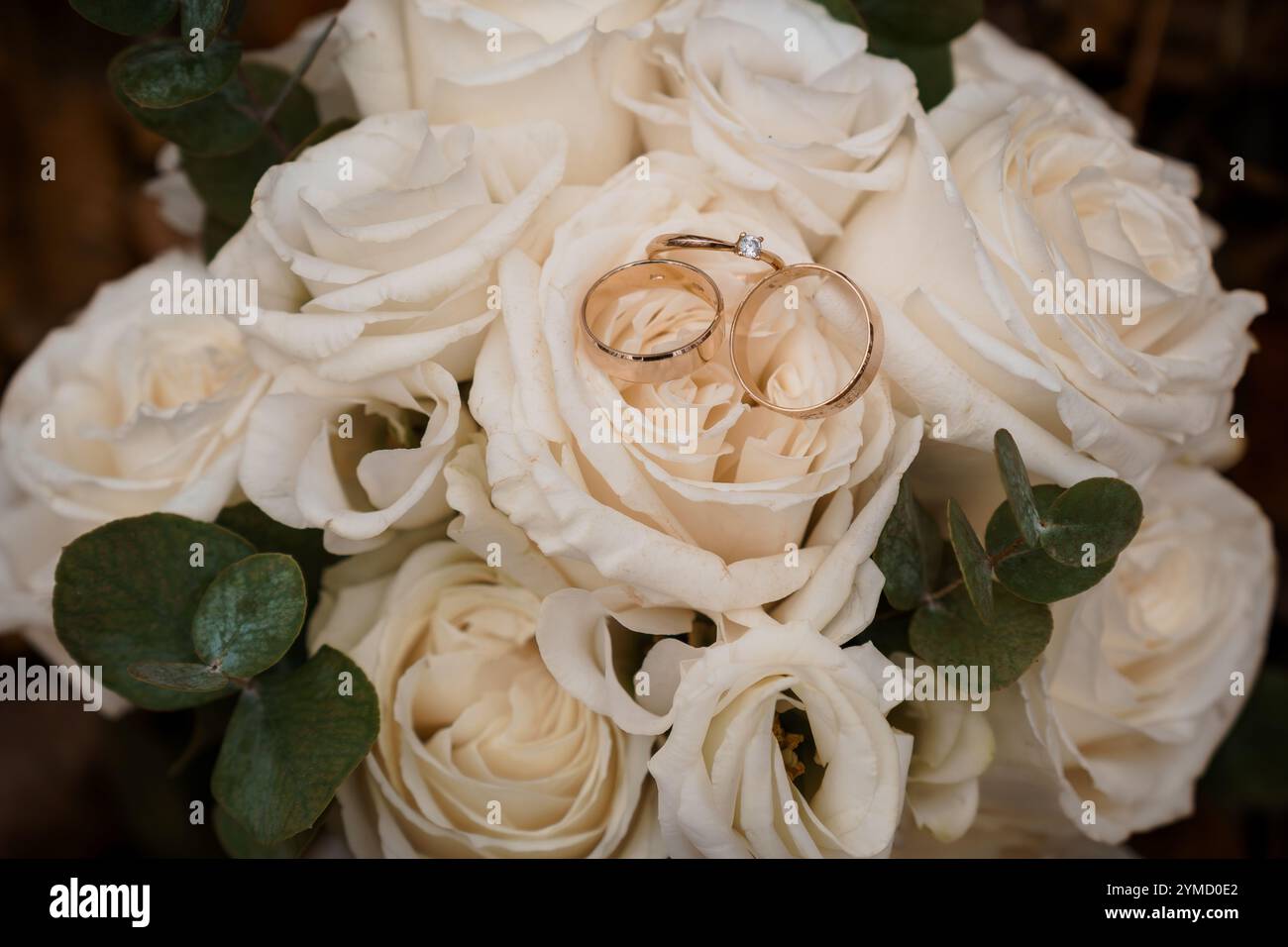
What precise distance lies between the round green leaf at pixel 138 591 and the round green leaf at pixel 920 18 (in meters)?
0.44

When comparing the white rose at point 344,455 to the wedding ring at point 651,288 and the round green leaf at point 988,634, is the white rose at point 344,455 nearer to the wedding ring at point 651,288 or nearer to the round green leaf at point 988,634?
the wedding ring at point 651,288

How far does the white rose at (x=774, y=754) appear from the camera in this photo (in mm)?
379

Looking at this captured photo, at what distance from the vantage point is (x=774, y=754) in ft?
1.32

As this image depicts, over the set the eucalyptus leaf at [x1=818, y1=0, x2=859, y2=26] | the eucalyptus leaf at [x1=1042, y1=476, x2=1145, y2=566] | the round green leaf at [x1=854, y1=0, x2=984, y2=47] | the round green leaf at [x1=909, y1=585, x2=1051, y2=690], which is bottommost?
the round green leaf at [x1=909, y1=585, x2=1051, y2=690]

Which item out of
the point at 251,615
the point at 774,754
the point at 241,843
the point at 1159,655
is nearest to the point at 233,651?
the point at 251,615

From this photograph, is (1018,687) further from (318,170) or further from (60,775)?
(60,775)

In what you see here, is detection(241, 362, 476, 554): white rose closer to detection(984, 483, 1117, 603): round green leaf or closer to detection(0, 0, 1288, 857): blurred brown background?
detection(984, 483, 1117, 603): round green leaf

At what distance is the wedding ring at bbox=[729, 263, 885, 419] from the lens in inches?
16.3

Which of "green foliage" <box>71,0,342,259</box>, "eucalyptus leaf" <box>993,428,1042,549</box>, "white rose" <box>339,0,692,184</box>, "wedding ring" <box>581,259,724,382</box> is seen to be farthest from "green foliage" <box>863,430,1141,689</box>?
"green foliage" <box>71,0,342,259</box>

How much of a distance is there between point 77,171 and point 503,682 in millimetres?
816

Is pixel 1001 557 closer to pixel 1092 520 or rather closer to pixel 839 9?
pixel 1092 520

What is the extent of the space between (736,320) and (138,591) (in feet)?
0.97

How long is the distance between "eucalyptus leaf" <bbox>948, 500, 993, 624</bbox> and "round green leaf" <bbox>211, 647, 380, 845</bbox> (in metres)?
0.25
